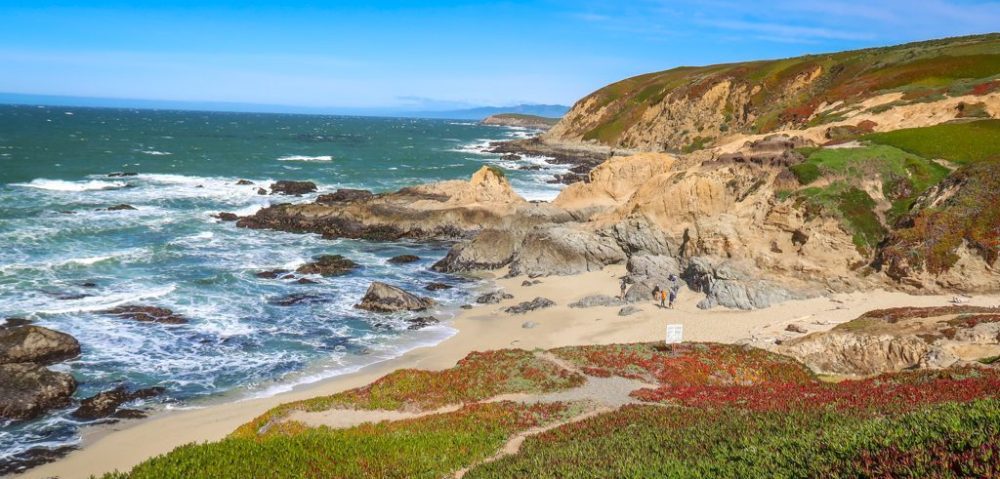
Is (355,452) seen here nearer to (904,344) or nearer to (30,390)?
(30,390)

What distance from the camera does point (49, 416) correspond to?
20.5 m

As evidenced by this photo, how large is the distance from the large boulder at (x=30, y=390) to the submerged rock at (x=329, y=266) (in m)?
17.3

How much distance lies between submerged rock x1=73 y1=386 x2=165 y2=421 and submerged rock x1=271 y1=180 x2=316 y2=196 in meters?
46.3

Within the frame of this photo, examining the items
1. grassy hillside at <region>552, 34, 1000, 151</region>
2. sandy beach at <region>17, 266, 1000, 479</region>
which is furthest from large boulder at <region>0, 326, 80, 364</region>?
grassy hillside at <region>552, 34, 1000, 151</region>

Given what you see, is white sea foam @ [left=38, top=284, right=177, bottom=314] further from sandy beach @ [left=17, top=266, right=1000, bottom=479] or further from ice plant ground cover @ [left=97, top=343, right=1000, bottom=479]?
ice plant ground cover @ [left=97, top=343, right=1000, bottom=479]

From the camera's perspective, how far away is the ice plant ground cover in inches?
331

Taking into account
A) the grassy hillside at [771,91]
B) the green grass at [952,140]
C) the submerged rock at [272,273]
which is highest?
the grassy hillside at [771,91]

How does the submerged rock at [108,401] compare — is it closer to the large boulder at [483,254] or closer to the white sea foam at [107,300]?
the white sea foam at [107,300]

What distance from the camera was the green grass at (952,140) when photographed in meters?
35.1

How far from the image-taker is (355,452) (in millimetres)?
12852

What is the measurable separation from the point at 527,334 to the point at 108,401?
15784 mm

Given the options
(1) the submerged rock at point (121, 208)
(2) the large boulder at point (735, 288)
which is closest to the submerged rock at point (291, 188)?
(1) the submerged rock at point (121, 208)

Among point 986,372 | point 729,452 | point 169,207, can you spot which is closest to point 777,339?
point 986,372

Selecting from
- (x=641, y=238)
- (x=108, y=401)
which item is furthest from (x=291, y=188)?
(x=108, y=401)
